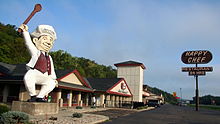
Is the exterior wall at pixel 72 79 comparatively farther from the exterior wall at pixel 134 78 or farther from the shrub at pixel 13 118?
the exterior wall at pixel 134 78

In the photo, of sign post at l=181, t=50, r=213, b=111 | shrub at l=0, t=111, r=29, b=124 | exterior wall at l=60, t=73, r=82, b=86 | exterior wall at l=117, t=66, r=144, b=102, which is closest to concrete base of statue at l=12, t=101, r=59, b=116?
shrub at l=0, t=111, r=29, b=124

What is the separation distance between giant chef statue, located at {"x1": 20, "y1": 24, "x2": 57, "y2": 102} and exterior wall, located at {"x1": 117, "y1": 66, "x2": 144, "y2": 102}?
40755 millimetres

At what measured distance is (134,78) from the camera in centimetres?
5197

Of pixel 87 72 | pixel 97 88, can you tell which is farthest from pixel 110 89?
pixel 87 72

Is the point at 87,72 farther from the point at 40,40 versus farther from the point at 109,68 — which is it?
the point at 40,40

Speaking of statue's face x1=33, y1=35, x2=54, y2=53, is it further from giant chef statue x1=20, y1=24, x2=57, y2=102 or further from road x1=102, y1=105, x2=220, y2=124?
road x1=102, y1=105, x2=220, y2=124

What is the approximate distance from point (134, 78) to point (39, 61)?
4220 centimetres

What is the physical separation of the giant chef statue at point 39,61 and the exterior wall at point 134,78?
1605 inches

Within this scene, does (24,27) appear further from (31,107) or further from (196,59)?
(196,59)

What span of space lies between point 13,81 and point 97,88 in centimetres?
1558

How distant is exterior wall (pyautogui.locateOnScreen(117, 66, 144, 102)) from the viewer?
51188 millimetres

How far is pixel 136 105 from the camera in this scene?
3597 cm

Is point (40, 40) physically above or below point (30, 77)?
above

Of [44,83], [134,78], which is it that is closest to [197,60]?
[134,78]
